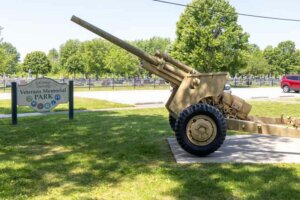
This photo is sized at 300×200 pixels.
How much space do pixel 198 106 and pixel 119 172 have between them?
1.92 metres

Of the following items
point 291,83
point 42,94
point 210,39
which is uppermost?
point 210,39

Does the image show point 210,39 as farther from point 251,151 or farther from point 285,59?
point 285,59

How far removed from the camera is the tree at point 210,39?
4569 centimetres

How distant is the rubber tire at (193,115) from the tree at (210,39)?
39.7 m

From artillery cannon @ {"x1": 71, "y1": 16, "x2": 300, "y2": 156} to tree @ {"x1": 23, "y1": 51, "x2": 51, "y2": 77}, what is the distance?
77.3 m

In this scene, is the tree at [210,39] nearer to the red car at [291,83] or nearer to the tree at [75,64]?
the red car at [291,83]

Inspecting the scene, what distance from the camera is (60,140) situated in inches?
334

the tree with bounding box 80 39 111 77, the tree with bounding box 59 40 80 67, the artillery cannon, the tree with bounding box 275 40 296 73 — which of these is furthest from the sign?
the tree with bounding box 275 40 296 73

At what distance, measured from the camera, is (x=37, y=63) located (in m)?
81.1

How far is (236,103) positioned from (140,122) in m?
4.76

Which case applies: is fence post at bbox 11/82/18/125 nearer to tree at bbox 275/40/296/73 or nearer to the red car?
the red car

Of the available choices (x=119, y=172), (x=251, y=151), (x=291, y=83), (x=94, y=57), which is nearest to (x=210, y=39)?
(x=291, y=83)

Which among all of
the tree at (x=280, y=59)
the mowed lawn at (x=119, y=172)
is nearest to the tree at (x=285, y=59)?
the tree at (x=280, y=59)

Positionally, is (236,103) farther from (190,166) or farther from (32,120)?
(32,120)
